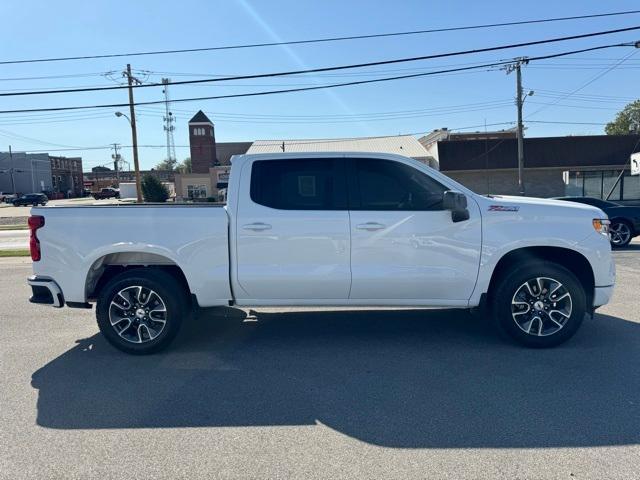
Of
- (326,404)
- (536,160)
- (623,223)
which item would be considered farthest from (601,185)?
(326,404)

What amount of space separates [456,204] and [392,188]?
26.4 inches

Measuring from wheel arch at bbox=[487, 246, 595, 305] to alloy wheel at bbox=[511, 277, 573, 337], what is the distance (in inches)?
9.9

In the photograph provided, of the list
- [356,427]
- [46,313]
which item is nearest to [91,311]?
[46,313]

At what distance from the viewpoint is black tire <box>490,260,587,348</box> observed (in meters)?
4.57

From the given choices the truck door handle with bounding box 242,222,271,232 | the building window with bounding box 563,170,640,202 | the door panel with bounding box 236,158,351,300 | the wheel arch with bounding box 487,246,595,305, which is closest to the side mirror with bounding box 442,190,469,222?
the wheel arch with bounding box 487,246,595,305

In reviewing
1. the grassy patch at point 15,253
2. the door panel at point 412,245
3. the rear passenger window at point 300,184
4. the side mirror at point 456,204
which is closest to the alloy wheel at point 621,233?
the door panel at point 412,245

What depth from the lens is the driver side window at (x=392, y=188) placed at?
4.59 metres

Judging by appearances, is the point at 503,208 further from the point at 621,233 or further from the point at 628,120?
the point at 628,120

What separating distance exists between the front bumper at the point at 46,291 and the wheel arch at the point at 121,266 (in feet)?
0.93

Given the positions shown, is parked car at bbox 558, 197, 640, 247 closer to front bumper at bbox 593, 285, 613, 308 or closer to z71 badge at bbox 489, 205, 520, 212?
front bumper at bbox 593, 285, 613, 308

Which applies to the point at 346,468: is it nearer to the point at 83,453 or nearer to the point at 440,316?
the point at 83,453

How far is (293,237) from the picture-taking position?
4.54m

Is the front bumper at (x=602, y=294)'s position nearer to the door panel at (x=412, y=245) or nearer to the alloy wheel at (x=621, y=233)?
the door panel at (x=412, y=245)

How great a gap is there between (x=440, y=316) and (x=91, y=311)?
4.98 metres
